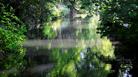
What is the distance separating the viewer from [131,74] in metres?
18.9

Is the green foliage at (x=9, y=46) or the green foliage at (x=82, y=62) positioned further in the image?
the green foliage at (x=82, y=62)

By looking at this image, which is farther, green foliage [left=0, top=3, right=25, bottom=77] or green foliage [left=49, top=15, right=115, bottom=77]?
green foliage [left=49, top=15, right=115, bottom=77]

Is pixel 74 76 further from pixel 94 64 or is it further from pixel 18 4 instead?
pixel 18 4

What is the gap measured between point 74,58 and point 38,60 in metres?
3.37

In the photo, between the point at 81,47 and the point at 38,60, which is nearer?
the point at 38,60

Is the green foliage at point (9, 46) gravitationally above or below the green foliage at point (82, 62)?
above

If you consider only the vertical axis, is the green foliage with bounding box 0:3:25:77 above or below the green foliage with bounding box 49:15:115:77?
above

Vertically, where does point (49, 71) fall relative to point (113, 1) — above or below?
below

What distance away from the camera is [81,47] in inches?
1169

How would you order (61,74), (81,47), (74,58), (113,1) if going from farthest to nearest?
(81,47) < (74,58) < (61,74) < (113,1)

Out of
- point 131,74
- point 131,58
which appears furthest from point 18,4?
point 131,74

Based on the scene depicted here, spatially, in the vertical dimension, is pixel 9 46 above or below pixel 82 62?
above

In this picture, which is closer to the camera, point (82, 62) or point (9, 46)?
point (9, 46)

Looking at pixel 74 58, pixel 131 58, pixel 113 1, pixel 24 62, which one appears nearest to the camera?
pixel 113 1
